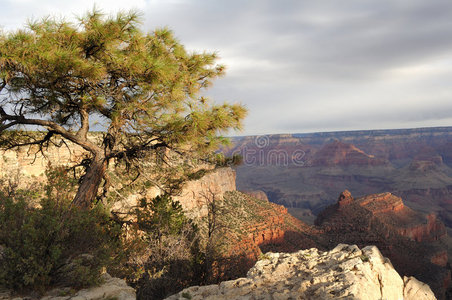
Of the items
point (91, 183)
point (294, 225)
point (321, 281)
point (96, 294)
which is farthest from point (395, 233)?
point (96, 294)

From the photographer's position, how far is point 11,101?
847 cm

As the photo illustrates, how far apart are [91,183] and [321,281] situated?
7.04m

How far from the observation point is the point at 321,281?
5.80m

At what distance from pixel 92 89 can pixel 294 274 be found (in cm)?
781

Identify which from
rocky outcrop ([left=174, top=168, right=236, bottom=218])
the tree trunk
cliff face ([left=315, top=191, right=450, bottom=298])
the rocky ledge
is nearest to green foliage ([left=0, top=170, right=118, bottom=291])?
the rocky ledge

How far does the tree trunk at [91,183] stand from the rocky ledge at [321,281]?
4476mm

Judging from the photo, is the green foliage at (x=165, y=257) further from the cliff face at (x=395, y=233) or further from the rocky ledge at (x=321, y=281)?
the cliff face at (x=395, y=233)

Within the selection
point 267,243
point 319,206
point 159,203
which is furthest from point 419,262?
point 319,206

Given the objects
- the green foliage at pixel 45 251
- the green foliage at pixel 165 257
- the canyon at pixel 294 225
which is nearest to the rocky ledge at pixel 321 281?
the canyon at pixel 294 225

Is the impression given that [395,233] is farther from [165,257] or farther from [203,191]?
[165,257]

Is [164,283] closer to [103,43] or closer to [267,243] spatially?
[103,43]

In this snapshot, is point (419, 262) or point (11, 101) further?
point (419, 262)

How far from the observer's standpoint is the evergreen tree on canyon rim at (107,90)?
7379mm

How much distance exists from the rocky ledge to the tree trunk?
4.48 m
